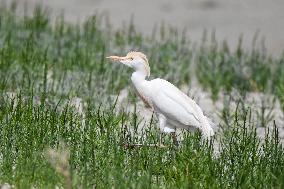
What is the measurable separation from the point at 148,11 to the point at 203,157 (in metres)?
10.7

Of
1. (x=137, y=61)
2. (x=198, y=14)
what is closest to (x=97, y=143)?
(x=137, y=61)

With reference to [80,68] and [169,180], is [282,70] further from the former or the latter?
[169,180]

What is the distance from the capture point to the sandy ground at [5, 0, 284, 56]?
50.8ft

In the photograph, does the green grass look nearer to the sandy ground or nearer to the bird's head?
the bird's head

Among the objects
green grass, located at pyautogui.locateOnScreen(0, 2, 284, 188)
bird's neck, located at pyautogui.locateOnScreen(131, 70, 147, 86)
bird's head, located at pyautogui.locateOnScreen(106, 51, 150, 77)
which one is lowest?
green grass, located at pyautogui.locateOnScreen(0, 2, 284, 188)

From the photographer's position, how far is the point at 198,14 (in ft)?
53.8

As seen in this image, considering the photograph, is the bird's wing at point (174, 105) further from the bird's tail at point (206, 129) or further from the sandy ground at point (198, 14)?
the sandy ground at point (198, 14)

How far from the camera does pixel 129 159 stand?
635 cm

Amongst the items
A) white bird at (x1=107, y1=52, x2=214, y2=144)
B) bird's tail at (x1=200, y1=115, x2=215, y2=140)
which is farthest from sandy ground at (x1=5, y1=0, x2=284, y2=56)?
bird's tail at (x1=200, y1=115, x2=215, y2=140)

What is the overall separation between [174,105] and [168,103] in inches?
1.8

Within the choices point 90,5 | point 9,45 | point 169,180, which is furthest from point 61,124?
point 90,5

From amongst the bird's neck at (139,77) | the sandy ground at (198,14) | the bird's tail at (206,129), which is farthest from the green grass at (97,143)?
the sandy ground at (198,14)

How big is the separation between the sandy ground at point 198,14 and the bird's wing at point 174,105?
26.4ft

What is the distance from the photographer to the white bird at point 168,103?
6.67m
